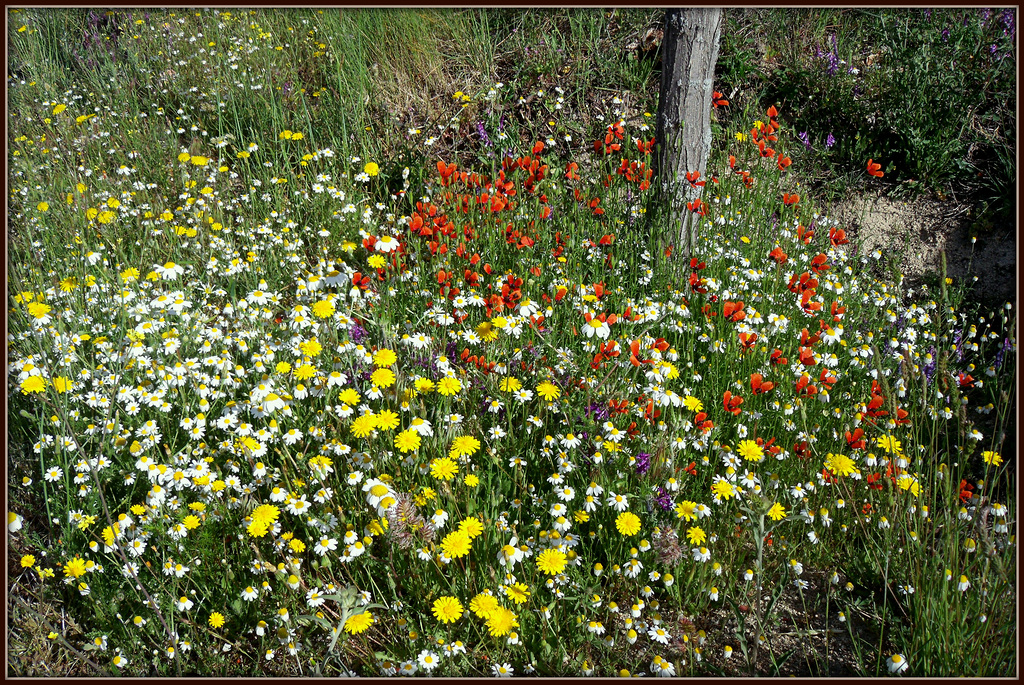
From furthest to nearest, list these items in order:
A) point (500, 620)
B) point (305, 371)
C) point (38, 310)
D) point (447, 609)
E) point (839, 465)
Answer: point (38, 310)
point (305, 371)
point (839, 465)
point (447, 609)
point (500, 620)

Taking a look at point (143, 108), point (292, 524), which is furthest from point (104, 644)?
point (143, 108)

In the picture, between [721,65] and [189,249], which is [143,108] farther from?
[721,65]

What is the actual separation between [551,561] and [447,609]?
1.19ft

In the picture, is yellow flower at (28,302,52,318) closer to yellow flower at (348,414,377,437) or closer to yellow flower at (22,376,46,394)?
yellow flower at (22,376,46,394)

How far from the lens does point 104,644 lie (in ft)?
6.64

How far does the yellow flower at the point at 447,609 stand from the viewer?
6.24 ft

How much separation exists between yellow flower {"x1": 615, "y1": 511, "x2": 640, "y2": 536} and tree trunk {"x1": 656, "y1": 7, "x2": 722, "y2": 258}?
1941mm

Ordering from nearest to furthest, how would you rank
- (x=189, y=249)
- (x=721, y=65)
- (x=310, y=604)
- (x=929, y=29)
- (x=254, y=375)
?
(x=310, y=604) → (x=254, y=375) → (x=189, y=249) → (x=929, y=29) → (x=721, y=65)

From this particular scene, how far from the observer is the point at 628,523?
2.06m

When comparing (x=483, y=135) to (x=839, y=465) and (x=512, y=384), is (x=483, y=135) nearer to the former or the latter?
(x=512, y=384)

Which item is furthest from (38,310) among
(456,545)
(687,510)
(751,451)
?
(751,451)

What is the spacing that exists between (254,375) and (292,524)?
0.74 m

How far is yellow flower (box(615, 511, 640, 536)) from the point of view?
80.3 inches

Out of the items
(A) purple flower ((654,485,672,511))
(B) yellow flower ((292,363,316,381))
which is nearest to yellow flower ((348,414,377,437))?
(B) yellow flower ((292,363,316,381))
